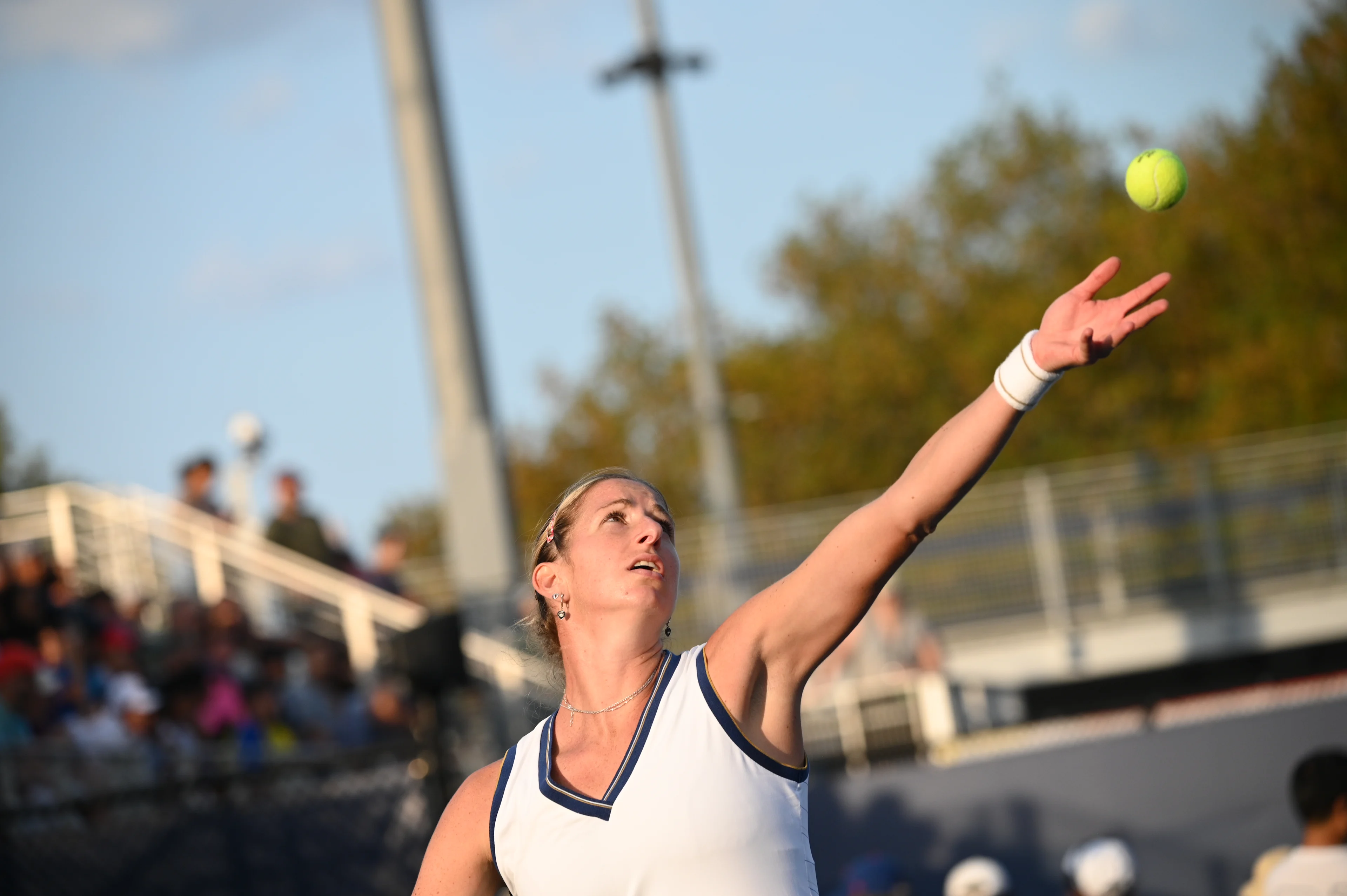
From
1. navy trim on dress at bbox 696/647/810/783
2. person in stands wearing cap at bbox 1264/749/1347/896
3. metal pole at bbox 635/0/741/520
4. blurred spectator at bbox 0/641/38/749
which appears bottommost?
person in stands wearing cap at bbox 1264/749/1347/896

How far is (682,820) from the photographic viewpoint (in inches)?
103

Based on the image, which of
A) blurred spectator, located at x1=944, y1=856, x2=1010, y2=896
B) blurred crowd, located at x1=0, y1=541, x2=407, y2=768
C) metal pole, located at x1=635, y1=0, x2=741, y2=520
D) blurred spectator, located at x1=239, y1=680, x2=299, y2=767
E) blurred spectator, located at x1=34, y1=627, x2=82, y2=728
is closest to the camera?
blurred spectator, located at x1=944, y1=856, x2=1010, y2=896

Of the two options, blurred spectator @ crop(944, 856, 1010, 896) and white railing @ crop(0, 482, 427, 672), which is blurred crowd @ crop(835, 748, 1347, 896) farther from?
white railing @ crop(0, 482, 427, 672)

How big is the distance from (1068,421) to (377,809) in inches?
929

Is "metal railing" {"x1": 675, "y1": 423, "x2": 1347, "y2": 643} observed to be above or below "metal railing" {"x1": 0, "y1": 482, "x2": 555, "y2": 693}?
below

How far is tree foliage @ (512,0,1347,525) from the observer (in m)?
25.2

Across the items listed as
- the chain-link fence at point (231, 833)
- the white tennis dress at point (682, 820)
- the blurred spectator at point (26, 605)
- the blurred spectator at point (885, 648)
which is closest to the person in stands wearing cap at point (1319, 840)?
the white tennis dress at point (682, 820)

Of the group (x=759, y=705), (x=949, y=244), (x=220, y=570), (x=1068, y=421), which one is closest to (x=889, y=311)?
(x=949, y=244)

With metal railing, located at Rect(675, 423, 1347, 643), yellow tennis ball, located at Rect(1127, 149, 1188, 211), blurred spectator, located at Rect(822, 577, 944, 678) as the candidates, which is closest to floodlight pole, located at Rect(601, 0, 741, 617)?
metal railing, located at Rect(675, 423, 1347, 643)

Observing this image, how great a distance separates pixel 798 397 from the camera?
3288 centimetres

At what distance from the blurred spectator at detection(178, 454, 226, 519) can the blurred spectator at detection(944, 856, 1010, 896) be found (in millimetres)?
7904

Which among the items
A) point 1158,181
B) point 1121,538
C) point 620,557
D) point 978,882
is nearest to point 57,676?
point 978,882

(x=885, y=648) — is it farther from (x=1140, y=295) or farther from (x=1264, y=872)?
(x=1140, y=295)

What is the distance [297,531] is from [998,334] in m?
20.4
